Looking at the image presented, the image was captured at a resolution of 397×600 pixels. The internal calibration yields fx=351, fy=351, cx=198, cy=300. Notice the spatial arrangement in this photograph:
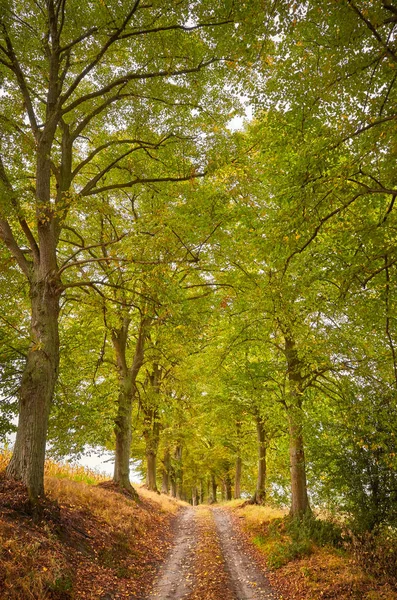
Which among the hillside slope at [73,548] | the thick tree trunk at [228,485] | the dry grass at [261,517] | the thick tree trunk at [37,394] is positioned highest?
the thick tree trunk at [37,394]

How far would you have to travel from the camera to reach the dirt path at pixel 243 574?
23.4 ft

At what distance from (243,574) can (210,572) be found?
81cm

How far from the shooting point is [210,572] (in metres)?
8.14

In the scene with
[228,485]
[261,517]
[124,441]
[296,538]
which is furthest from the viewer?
[228,485]

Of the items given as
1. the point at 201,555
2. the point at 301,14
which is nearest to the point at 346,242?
the point at 301,14

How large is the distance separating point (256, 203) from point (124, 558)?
1064 cm

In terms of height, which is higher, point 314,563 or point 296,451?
point 296,451

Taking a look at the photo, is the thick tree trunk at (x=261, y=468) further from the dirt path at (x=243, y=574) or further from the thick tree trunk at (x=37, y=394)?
the thick tree trunk at (x=37, y=394)

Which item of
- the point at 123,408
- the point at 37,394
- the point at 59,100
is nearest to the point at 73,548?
the point at 37,394

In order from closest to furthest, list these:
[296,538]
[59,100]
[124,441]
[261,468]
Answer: [59,100], [296,538], [124,441], [261,468]

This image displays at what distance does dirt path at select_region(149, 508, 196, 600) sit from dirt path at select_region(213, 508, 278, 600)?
0.97m

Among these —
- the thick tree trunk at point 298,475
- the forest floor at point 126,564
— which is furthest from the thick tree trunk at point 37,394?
the thick tree trunk at point 298,475

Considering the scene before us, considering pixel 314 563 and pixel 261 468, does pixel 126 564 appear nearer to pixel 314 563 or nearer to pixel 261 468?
pixel 314 563

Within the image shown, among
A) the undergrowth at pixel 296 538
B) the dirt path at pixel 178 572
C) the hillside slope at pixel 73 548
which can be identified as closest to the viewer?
the hillside slope at pixel 73 548
